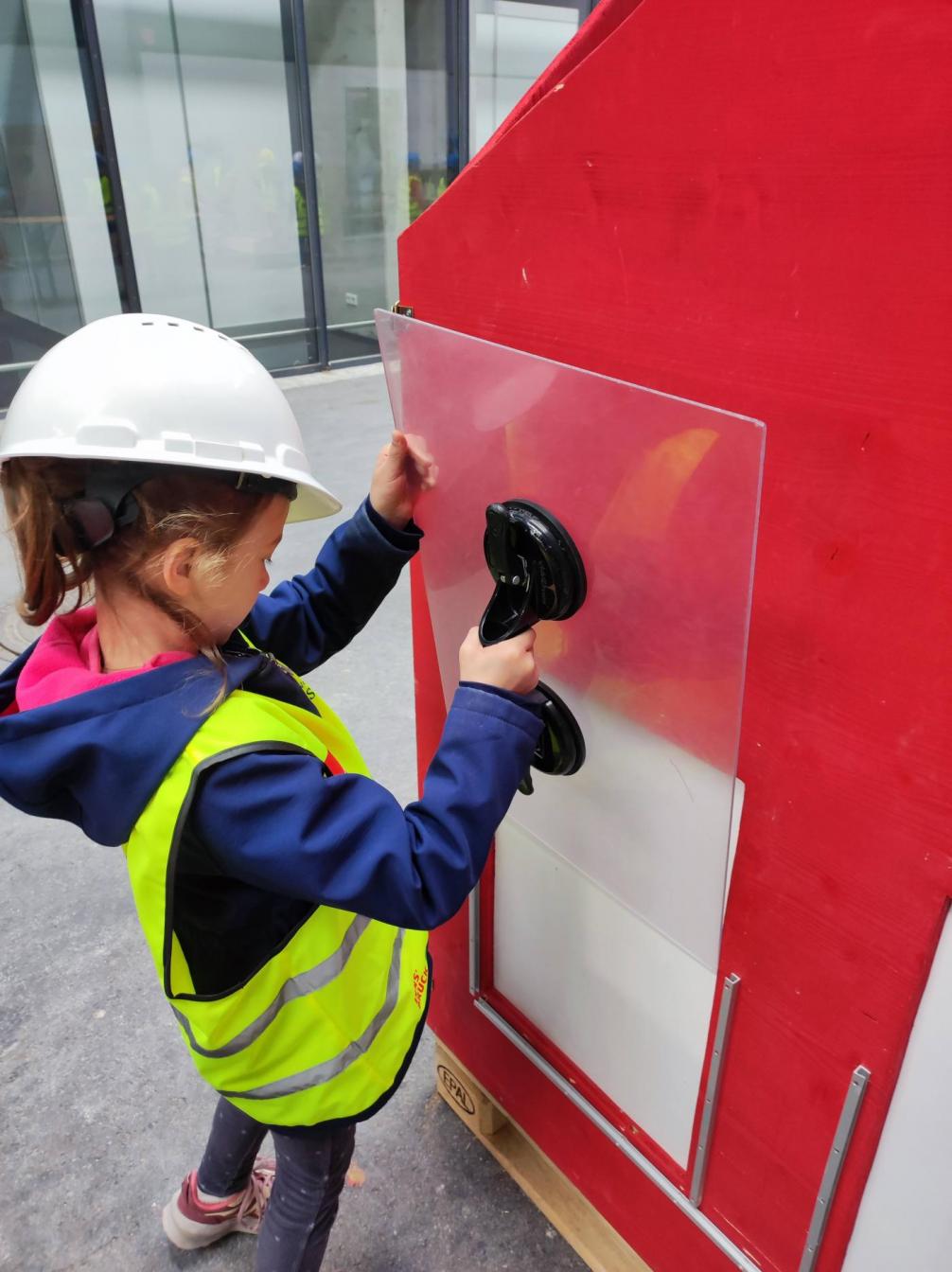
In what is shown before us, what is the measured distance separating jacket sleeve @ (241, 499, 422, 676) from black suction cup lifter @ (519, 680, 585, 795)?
0.29 m

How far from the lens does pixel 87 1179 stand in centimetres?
152

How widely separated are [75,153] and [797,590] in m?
5.89

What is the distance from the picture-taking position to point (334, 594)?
1247 mm

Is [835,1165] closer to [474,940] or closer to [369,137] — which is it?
[474,940]

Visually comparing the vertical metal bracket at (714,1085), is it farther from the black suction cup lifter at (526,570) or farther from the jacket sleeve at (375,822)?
the black suction cup lifter at (526,570)

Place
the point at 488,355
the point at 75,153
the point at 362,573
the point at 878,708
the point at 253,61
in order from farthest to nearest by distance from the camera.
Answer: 1. the point at 253,61
2. the point at 75,153
3. the point at 362,573
4. the point at 488,355
5. the point at 878,708

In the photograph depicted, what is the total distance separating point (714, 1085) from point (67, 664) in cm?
83

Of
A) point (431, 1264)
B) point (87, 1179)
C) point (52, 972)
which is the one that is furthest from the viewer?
point (52, 972)

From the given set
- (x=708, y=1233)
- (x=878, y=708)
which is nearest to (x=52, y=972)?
(x=708, y=1233)

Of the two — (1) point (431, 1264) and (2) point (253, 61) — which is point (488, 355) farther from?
(2) point (253, 61)

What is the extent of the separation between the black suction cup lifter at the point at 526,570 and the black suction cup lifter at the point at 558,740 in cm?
11

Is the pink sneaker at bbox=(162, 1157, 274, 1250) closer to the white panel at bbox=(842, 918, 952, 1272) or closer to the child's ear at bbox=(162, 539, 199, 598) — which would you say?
the white panel at bbox=(842, 918, 952, 1272)

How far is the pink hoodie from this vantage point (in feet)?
2.93

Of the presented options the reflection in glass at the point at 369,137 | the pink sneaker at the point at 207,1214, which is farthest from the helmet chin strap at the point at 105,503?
the reflection in glass at the point at 369,137
